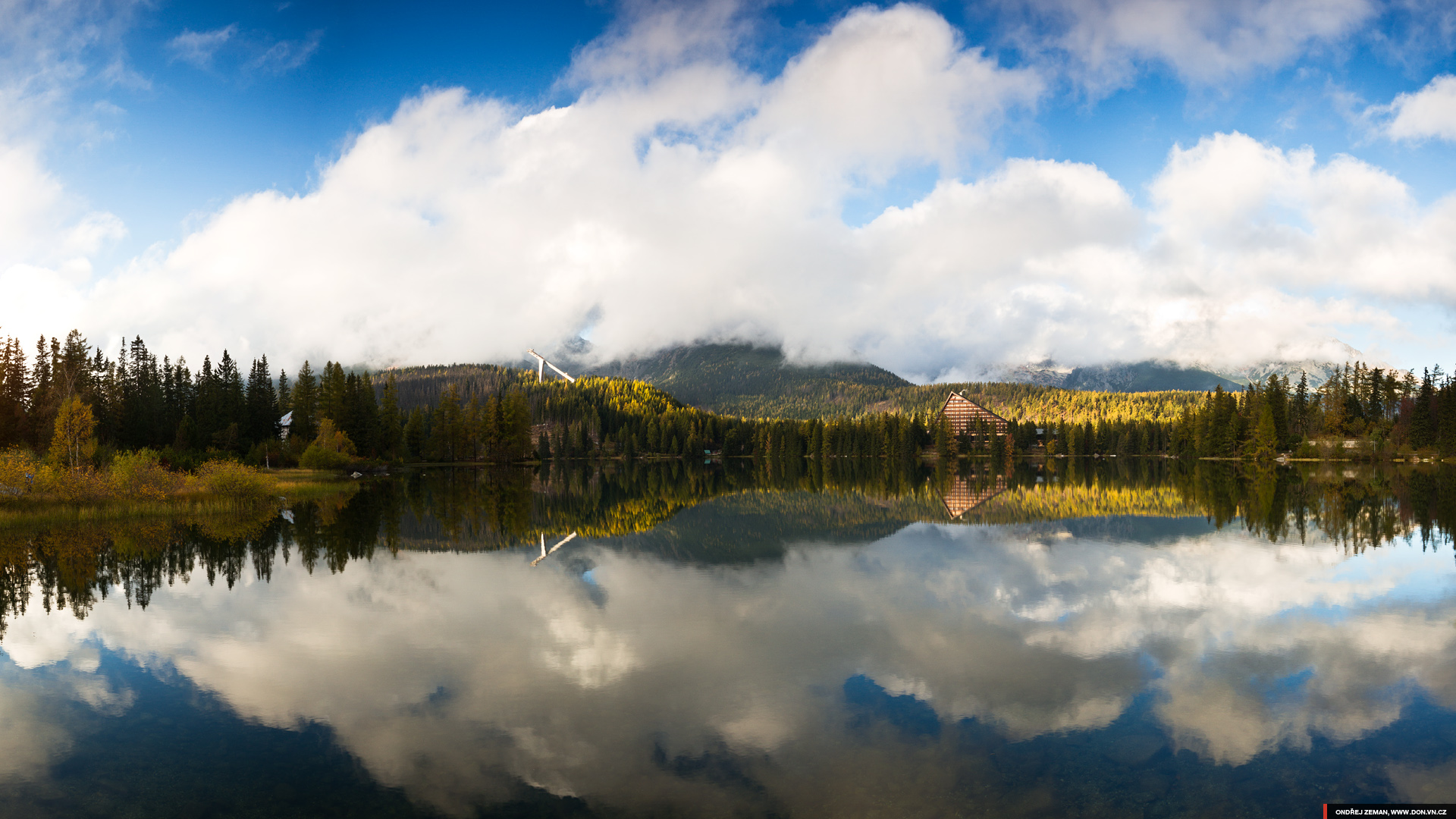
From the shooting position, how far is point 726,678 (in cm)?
1306

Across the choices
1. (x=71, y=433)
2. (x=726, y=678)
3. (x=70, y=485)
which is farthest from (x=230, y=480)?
→ (x=726, y=678)

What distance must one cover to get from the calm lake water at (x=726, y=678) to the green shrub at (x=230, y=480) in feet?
50.8

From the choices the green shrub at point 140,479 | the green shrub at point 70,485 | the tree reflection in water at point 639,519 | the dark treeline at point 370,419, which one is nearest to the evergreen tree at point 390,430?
the dark treeline at point 370,419

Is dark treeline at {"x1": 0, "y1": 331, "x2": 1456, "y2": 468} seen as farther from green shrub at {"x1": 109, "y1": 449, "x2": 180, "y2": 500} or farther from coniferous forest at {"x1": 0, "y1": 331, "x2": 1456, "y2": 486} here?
green shrub at {"x1": 109, "y1": 449, "x2": 180, "y2": 500}

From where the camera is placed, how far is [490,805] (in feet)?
29.0

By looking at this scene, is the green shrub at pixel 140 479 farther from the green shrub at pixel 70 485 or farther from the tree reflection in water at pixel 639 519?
the tree reflection in water at pixel 639 519

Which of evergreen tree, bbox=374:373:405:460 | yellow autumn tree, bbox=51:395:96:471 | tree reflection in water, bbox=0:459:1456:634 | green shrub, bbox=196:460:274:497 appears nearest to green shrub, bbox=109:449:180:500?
green shrub, bbox=196:460:274:497

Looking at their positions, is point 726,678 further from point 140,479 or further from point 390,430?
point 390,430

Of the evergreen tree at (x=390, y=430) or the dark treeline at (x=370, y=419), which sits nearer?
the dark treeline at (x=370, y=419)

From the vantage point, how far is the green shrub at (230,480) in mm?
44781

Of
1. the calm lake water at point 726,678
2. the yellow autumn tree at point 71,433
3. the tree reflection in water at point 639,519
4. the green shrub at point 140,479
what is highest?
the yellow autumn tree at point 71,433

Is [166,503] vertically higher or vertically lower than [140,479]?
lower

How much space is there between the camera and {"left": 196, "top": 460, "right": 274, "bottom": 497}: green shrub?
4478cm

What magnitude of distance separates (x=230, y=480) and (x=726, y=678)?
4343 cm
